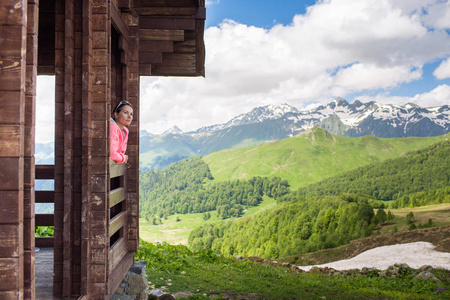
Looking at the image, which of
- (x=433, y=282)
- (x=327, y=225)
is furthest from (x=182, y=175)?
(x=433, y=282)

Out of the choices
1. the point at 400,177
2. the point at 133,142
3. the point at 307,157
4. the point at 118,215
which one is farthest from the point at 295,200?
the point at 307,157

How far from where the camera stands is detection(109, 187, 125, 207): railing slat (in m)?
4.48

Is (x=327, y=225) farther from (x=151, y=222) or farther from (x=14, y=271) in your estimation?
(x=151, y=222)

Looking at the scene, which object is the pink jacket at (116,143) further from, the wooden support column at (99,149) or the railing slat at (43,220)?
the railing slat at (43,220)

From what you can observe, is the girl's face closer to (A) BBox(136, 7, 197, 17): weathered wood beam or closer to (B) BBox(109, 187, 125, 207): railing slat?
(B) BBox(109, 187, 125, 207): railing slat

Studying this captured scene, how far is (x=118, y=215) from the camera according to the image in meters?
4.95

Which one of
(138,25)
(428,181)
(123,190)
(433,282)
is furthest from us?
(428,181)

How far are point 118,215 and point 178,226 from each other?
13067cm

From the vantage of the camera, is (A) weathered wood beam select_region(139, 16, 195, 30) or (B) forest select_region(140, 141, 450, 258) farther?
(B) forest select_region(140, 141, 450, 258)

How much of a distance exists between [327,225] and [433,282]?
171ft

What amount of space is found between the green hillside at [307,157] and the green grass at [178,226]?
69.7 ft

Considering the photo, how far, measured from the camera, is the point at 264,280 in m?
9.34

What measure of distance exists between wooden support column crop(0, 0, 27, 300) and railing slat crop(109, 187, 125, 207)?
2.55 m

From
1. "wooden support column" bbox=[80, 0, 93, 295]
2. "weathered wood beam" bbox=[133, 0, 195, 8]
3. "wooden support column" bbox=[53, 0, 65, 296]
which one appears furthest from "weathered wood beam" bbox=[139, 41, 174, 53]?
"wooden support column" bbox=[53, 0, 65, 296]
